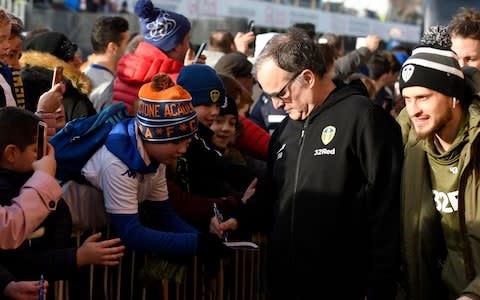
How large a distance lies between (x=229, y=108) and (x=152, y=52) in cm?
89

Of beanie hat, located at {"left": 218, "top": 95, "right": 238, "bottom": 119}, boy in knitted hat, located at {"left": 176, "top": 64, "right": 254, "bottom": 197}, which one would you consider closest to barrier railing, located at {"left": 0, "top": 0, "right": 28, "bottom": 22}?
beanie hat, located at {"left": 218, "top": 95, "right": 238, "bottom": 119}

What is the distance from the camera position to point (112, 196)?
4984mm

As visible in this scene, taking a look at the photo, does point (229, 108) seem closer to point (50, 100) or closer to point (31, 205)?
point (50, 100)

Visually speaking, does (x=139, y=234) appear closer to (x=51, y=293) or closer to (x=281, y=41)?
(x=51, y=293)

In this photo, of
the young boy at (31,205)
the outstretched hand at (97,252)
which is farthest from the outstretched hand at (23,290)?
the outstretched hand at (97,252)

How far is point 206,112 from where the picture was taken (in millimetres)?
6160

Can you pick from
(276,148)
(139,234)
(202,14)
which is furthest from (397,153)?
(202,14)

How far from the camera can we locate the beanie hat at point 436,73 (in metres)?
4.53

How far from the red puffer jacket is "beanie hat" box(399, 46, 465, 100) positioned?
8.54ft

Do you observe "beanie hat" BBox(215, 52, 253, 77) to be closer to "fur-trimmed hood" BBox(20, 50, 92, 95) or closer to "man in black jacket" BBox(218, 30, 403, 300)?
"fur-trimmed hood" BBox(20, 50, 92, 95)

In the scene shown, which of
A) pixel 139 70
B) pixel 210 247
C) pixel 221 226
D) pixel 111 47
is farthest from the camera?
pixel 111 47

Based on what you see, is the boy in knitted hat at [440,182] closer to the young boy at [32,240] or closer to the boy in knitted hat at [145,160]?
the boy in knitted hat at [145,160]

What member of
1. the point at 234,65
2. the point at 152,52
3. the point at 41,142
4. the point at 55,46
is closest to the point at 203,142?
the point at 152,52

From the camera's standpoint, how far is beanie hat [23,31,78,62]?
787 centimetres
